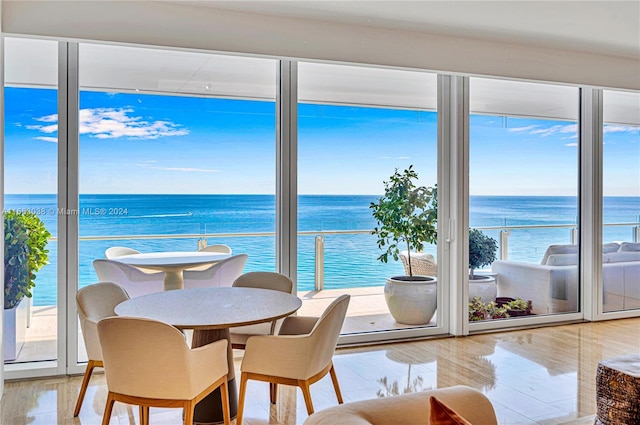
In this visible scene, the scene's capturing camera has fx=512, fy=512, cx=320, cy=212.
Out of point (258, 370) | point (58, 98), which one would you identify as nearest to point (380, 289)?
point (258, 370)

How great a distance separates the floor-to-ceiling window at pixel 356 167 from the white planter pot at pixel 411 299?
A: 30mm

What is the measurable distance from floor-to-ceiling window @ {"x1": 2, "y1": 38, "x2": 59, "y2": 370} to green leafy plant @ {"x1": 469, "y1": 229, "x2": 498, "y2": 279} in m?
3.70

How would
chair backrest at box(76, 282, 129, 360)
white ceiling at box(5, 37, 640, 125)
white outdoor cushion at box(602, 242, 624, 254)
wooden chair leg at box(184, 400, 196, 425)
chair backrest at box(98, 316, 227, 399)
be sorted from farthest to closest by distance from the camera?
white outdoor cushion at box(602, 242, 624, 254) < white ceiling at box(5, 37, 640, 125) < chair backrest at box(76, 282, 129, 360) < wooden chair leg at box(184, 400, 196, 425) < chair backrest at box(98, 316, 227, 399)

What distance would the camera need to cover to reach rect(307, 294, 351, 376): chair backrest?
2.71 meters

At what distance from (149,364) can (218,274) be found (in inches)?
72.6

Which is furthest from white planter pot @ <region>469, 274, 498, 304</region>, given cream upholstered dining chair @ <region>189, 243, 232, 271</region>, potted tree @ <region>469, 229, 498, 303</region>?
cream upholstered dining chair @ <region>189, 243, 232, 271</region>

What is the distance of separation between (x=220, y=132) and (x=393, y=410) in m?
3.16

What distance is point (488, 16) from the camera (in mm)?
4008

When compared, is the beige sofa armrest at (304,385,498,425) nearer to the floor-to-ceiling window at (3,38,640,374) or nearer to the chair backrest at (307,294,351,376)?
the chair backrest at (307,294,351,376)

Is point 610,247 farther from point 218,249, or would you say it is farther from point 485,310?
point 218,249

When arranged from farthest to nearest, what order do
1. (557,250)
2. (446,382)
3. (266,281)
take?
(557,250) < (266,281) < (446,382)

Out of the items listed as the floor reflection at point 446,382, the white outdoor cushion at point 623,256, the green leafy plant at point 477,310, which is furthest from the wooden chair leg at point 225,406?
the white outdoor cushion at point 623,256

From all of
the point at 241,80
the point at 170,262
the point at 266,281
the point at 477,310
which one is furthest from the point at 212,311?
the point at 477,310

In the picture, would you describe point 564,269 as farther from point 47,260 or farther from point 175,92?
point 47,260
